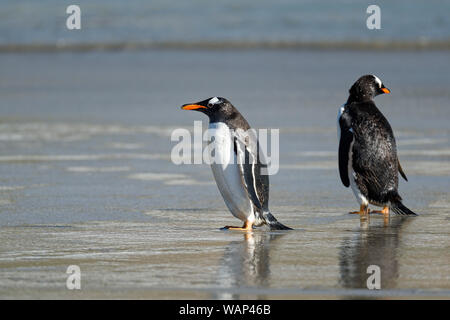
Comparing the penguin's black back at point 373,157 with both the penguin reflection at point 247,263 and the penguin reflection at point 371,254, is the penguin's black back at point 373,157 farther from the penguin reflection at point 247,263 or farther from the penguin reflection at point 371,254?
the penguin reflection at point 247,263

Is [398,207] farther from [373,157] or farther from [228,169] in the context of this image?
[228,169]

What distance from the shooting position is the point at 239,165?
225 inches

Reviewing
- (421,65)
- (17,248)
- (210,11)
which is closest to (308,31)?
(210,11)

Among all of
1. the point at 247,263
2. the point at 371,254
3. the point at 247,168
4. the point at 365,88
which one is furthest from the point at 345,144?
the point at 247,263

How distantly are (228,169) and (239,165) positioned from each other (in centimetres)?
8

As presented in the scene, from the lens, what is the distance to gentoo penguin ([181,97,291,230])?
18.7 feet

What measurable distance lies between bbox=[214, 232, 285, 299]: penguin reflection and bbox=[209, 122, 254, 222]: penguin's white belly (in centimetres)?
19

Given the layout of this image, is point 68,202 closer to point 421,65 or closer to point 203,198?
point 203,198

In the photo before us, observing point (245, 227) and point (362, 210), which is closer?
point (245, 227)

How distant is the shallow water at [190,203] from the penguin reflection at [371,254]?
0.04ft

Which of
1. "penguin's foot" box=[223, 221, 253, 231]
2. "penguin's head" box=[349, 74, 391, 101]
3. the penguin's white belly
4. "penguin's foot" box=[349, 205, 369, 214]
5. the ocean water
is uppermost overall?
the ocean water

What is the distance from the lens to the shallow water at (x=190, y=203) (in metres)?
4.51

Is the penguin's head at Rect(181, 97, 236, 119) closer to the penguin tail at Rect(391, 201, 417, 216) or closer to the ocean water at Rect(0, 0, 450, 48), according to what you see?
the penguin tail at Rect(391, 201, 417, 216)

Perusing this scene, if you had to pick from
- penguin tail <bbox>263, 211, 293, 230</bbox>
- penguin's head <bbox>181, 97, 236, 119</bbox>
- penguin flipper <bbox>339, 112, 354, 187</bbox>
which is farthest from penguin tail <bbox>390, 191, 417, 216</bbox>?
penguin's head <bbox>181, 97, 236, 119</bbox>
